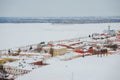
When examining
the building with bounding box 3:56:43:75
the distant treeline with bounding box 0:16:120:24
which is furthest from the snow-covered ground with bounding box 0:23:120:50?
the building with bounding box 3:56:43:75

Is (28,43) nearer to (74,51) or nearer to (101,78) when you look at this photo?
(74,51)

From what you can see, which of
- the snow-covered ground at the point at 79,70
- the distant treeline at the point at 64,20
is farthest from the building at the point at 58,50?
the distant treeline at the point at 64,20
